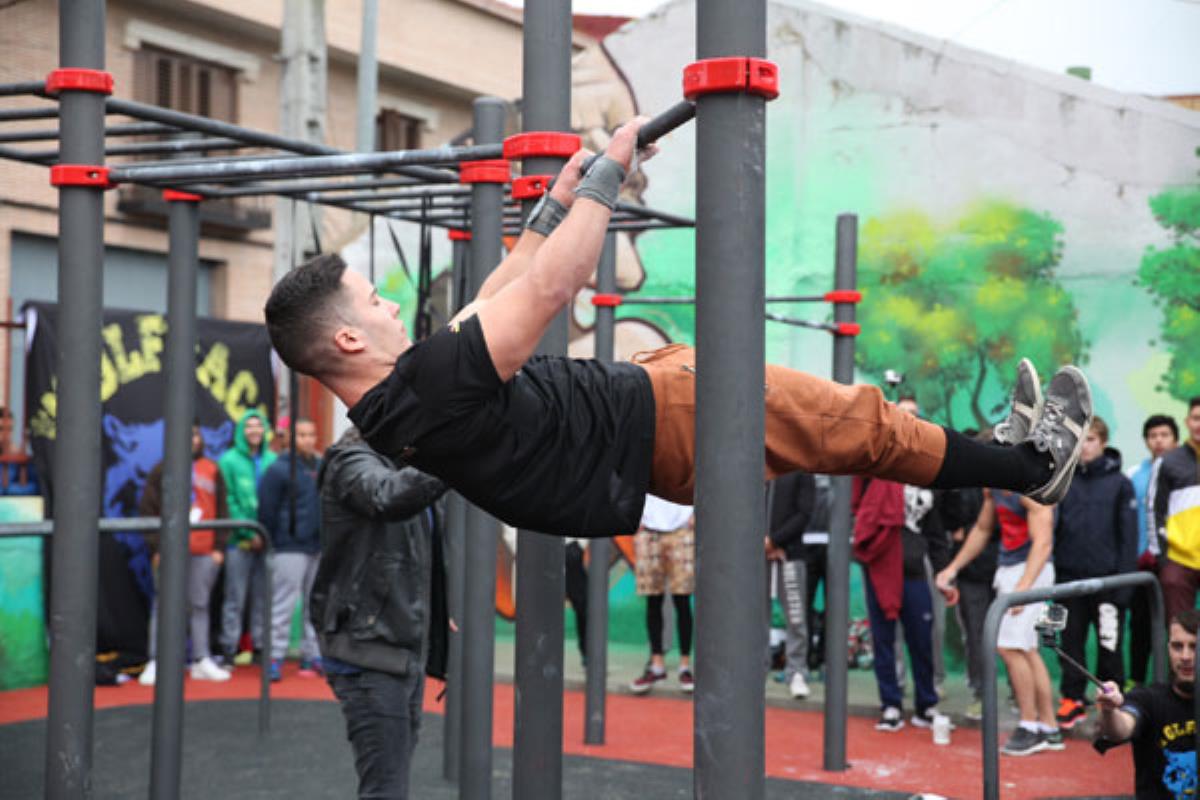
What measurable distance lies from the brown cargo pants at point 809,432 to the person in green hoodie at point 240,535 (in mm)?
7191

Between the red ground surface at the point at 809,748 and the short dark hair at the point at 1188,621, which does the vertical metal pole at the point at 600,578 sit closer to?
the red ground surface at the point at 809,748

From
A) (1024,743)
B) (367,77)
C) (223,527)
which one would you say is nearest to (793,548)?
(1024,743)

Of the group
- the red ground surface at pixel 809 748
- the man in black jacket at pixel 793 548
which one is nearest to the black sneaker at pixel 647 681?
the red ground surface at pixel 809 748

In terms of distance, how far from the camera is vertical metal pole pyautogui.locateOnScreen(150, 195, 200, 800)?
4.70 m

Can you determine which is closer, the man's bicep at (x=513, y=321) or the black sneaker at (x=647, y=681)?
the man's bicep at (x=513, y=321)

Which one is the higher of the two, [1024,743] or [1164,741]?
[1164,741]

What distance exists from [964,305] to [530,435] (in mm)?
7630

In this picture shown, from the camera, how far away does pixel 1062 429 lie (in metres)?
3.08

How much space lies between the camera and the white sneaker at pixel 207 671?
9.16 m

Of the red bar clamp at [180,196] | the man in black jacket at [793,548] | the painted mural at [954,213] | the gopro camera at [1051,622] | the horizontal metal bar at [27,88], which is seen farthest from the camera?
the painted mural at [954,213]

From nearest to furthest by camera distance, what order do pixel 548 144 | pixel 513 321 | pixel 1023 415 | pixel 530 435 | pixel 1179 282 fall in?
pixel 513 321
pixel 530 435
pixel 548 144
pixel 1023 415
pixel 1179 282

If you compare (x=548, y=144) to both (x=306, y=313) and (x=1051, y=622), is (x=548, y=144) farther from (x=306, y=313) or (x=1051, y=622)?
(x=1051, y=622)

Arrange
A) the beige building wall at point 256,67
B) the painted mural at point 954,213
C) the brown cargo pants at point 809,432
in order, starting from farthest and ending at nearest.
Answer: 1. the beige building wall at point 256,67
2. the painted mural at point 954,213
3. the brown cargo pants at point 809,432

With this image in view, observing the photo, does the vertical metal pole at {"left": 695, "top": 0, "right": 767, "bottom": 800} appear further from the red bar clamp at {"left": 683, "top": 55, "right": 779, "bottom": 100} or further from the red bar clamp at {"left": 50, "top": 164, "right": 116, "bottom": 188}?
the red bar clamp at {"left": 50, "top": 164, "right": 116, "bottom": 188}
